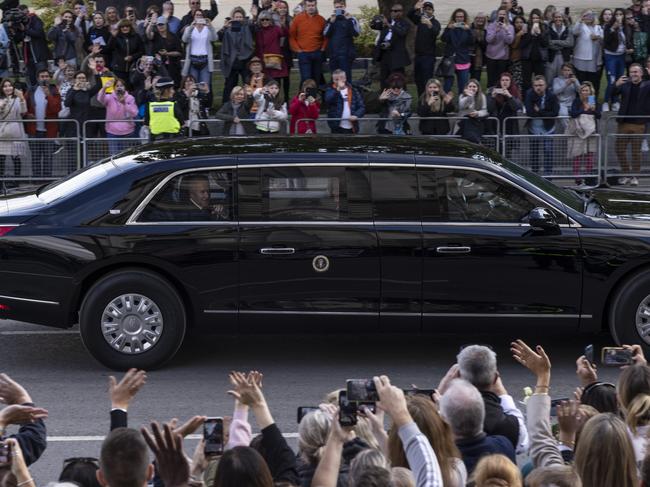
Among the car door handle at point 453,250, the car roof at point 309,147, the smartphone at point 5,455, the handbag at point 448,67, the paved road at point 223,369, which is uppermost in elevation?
the handbag at point 448,67

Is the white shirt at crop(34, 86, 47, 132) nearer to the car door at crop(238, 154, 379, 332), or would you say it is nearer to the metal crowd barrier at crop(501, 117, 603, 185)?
the metal crowd barrier at crop(501, 117, 603, 185)

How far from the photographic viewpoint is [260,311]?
34.1 ft

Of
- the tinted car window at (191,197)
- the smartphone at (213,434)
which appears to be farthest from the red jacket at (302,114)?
the smartphone at (213,434)

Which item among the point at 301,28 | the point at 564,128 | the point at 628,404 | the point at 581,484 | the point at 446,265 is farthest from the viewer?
the point at 301,28

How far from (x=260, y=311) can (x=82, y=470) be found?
510cm

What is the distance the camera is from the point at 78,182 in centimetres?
1076

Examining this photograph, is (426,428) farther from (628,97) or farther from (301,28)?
(301,28)

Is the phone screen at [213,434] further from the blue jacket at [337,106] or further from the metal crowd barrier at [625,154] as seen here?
the metal crowd barrier at [625,154]

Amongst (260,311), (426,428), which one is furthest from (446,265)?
(426,428)

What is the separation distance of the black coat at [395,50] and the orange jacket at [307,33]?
90 centimetres

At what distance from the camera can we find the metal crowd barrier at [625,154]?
17.6 metres

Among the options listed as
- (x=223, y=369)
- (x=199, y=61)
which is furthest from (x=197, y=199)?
(x=199, y=61)

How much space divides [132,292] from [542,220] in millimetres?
3286

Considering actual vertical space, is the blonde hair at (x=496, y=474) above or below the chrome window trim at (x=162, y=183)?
below
